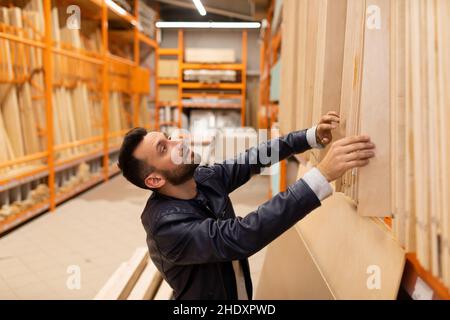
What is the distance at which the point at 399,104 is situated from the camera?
918 millimetres

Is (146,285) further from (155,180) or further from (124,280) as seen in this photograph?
(155,180)

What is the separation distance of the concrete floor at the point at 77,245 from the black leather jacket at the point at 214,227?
3.01ft

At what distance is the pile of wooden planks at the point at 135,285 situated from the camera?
2531 millimetres

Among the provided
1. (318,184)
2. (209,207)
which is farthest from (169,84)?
(318,184)

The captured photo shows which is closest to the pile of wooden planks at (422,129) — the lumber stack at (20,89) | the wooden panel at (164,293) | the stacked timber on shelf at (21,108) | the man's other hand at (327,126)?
the man's other hand at (327,126)

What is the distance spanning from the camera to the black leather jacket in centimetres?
116

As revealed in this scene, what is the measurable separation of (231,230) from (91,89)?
6248 millimetres

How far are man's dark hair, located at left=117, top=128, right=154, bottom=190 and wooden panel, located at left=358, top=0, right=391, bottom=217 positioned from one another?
2.51 ft

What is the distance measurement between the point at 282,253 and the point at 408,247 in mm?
1433

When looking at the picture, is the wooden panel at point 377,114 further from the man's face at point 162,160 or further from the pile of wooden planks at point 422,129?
the man's face at point 162,160

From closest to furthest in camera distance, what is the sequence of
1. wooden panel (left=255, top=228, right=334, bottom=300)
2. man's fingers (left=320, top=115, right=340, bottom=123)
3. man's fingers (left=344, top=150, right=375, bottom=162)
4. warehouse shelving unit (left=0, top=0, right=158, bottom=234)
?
1. man's fingers (left=344, top=150, right=375, bottom=162)
2. man's fingers (left=320, top=115, right=340, bottom=123)
3. wooden panel (left=255, top=228, right=334, bottom=300)
4. warehouse shelving unit (left=0, top=0, right=158, bottom=234)

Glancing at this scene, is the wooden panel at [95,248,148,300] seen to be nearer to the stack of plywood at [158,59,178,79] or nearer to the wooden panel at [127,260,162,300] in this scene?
the wooden panel at [127,260,162,300]

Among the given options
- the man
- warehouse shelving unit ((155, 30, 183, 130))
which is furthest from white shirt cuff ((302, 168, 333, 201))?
warehouse shelving unit ((155, 30, 183, 130))

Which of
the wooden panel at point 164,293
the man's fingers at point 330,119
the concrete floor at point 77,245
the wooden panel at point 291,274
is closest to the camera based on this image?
the man's fingers at point 330,119
